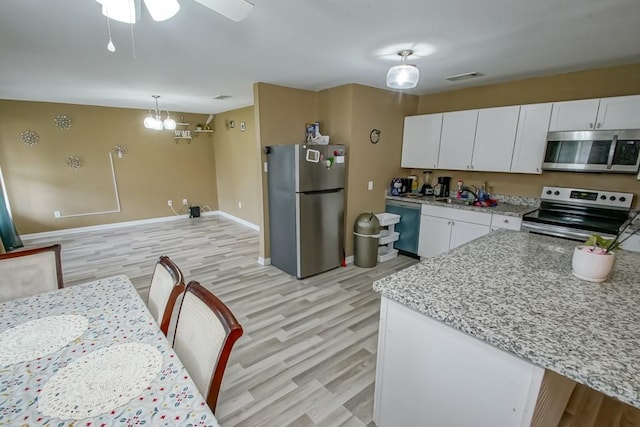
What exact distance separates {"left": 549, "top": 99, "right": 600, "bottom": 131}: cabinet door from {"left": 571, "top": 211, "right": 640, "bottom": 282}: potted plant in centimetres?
207

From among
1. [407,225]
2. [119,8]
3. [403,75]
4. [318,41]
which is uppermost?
[318,41]

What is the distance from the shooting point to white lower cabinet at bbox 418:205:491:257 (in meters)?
3.36

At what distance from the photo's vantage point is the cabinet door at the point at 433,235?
364 cm

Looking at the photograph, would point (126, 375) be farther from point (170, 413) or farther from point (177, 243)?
point (177, 243)

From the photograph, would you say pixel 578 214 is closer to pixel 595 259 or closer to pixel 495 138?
pixel 495 138

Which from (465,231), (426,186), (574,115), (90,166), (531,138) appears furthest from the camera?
(90,166)

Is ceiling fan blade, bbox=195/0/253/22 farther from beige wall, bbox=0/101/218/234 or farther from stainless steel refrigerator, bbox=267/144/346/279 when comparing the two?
beige wall, bbox=0/101/218/234

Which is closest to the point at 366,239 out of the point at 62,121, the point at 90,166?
the point at 90,166

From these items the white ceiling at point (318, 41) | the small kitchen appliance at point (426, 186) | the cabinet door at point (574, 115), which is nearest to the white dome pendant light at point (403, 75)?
the white ceiling at point (318, 41)

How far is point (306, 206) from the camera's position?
3305 mm

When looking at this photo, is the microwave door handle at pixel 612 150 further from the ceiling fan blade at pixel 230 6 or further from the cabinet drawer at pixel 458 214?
the ceiling fan blade at pixel 230 6

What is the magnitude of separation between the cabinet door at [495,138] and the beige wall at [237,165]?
3417mm

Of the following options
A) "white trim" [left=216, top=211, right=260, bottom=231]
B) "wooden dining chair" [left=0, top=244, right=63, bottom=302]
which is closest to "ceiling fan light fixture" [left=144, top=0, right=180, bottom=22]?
"wooden dining chair" [left=0, top=244, right=63, bottom=302]

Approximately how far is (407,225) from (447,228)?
567mm
